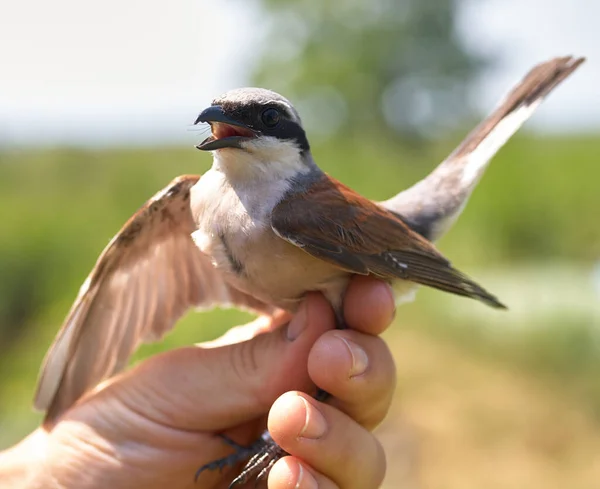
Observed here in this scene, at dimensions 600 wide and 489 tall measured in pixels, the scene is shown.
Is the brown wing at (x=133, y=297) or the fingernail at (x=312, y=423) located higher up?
the brown wing at (x=133, y=297)

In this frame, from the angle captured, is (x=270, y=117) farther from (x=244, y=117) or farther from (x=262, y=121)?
(x=244, y=117)

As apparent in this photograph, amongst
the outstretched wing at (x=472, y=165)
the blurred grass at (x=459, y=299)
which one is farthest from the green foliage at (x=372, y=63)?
the outstretched wing at (x=472, y=165)

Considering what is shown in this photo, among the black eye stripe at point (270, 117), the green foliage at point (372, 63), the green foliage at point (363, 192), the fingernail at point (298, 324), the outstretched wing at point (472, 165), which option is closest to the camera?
the black eye stripe at point (270, 117)

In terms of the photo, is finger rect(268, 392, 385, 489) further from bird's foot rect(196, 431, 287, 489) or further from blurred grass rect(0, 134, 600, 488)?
blurred grass rect(0, 134, 600, 488)

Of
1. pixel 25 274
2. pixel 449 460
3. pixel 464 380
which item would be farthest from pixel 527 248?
pixel 25 274

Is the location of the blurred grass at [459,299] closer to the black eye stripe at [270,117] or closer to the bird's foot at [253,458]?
the bird's foot at [253,458]

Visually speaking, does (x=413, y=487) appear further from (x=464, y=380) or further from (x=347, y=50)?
(x=347, y=50)
